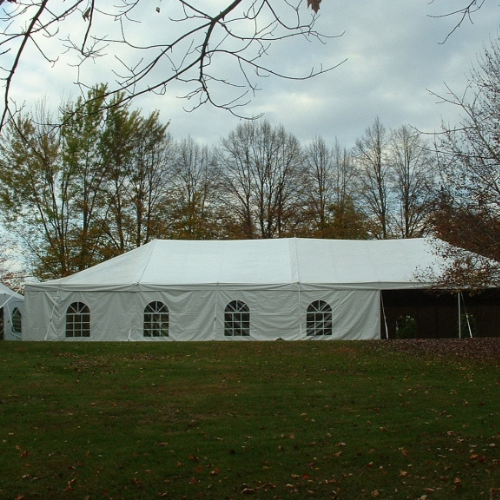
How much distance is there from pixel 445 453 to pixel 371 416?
1.53 m

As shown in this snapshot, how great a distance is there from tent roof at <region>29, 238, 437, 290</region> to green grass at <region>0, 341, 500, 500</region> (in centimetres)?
677

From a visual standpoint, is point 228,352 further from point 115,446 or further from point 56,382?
point 115,446

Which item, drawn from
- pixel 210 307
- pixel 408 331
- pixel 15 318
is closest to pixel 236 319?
pixel 210 307

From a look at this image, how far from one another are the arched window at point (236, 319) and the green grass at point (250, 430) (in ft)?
21.4

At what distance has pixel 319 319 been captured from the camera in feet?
59.9

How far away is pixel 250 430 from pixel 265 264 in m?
13.0

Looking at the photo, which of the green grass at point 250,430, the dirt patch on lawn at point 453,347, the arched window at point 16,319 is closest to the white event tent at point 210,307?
the dirt patch on lawn at point 453,347

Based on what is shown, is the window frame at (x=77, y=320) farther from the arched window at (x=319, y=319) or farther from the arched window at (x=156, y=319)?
the arched window at (x=319, y=319)

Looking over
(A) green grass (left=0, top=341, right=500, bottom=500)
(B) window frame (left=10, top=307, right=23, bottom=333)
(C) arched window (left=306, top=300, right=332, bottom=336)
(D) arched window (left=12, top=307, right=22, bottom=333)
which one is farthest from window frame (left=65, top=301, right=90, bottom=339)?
(C) arched window (left=306, top=300, right=332, bottom=336)

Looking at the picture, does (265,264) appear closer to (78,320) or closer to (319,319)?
(319,319)

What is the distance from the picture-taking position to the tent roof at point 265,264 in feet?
60.6

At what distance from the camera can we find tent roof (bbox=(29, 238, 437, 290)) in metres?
18.5

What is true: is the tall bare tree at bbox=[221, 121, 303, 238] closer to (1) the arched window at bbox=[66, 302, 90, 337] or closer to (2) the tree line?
(2) the tree line

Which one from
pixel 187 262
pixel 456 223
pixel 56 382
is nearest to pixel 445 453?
pixel 56 382
